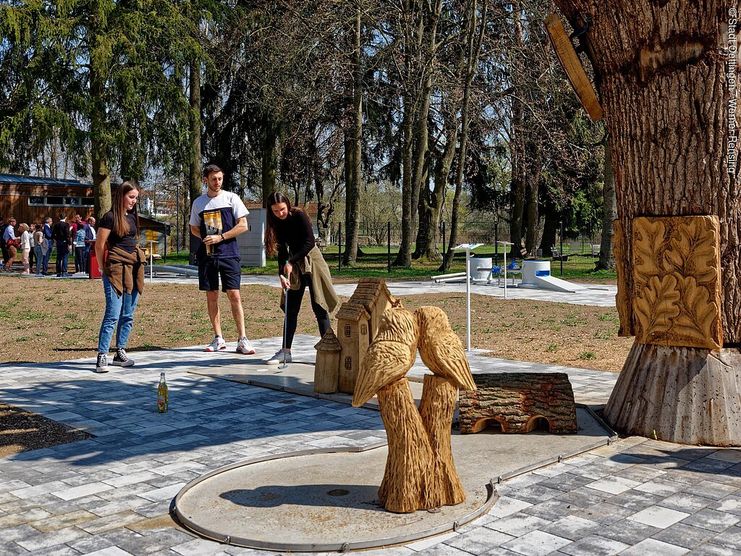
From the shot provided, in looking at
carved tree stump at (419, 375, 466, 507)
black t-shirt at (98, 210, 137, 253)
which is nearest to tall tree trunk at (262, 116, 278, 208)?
black t-shirt at (98, 210, 137, 253)

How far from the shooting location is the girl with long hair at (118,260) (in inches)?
374

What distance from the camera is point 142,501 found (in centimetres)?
500

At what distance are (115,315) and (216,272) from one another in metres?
1.28

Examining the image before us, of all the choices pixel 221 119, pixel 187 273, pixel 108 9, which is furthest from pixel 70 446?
pixel 221 119

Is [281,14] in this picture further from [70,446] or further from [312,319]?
[70,446]

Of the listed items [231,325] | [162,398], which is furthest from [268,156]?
[162,398]

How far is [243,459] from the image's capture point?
19.3ft

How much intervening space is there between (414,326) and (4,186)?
133ft

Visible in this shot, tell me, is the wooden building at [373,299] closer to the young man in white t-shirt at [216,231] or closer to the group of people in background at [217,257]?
the group of people in background at [217,257]

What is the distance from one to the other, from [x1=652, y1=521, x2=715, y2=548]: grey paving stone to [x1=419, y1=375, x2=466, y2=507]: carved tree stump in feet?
3.65

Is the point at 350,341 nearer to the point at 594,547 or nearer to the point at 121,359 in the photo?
the point at 121,359

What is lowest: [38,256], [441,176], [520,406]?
[520,406]

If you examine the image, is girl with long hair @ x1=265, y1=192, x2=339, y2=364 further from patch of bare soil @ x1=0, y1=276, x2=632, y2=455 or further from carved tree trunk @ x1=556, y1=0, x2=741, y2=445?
carved tree trunk @ x1=556, y1=0, x2=741, y2=445

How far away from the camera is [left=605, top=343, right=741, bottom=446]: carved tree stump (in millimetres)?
6156
